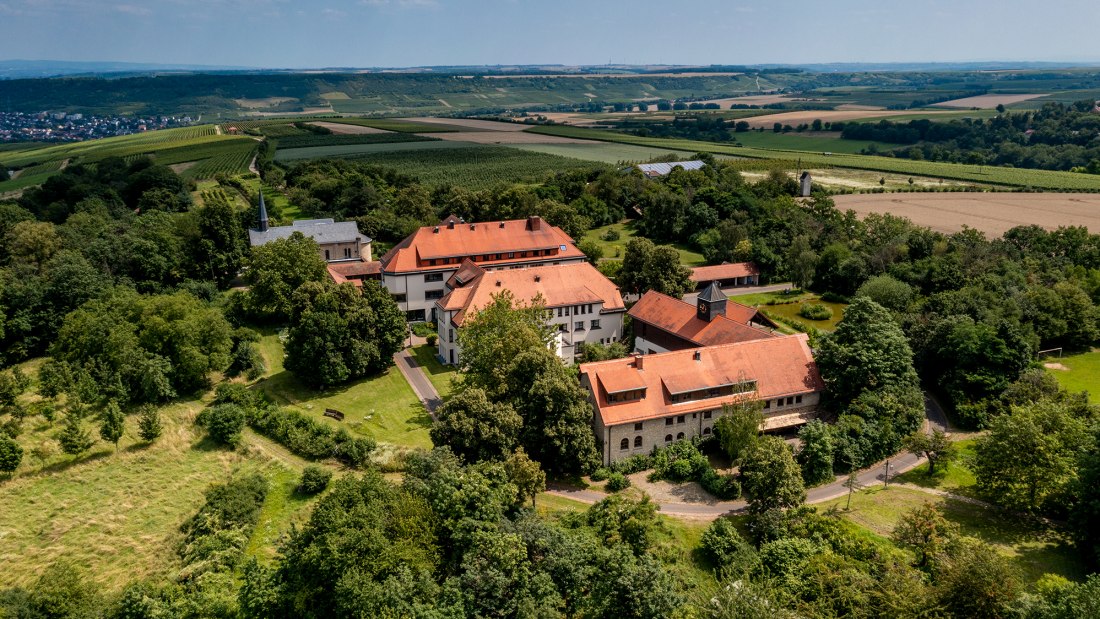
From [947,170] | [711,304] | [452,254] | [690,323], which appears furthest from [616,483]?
[947,170]

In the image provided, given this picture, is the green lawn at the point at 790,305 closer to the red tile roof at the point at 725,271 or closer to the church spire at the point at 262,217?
the red tile roof at the point at 725,271

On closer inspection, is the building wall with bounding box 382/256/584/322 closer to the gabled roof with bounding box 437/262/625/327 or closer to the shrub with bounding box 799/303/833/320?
the gabled roof with bounding box 437/262/625/327

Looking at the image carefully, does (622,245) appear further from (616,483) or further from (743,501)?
(743,501)

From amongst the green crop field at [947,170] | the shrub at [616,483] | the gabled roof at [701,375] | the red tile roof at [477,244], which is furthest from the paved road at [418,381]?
the green crop field at [947,170]

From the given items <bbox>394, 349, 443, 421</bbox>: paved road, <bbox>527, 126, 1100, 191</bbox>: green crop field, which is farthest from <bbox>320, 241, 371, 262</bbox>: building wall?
<bbox>527, 126, 1100, 191</bbox>: green crop field

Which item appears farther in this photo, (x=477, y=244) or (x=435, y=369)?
(x=477, y=244)

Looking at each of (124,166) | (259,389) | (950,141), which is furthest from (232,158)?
(950,141)
